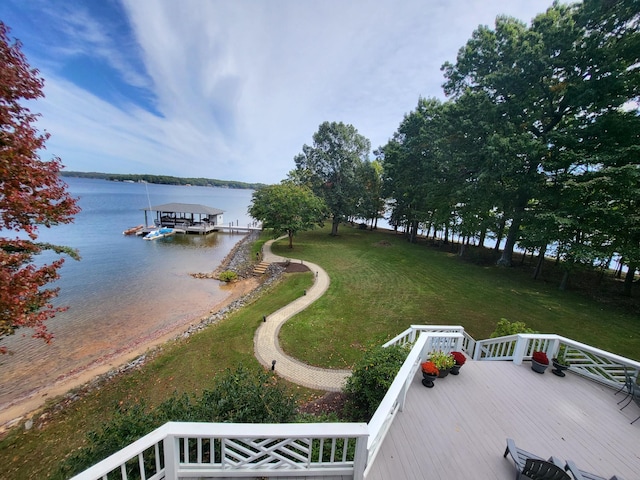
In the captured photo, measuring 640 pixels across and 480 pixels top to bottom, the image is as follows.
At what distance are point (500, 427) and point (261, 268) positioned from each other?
59.2ft

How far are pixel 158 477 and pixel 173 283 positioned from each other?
58.8ft

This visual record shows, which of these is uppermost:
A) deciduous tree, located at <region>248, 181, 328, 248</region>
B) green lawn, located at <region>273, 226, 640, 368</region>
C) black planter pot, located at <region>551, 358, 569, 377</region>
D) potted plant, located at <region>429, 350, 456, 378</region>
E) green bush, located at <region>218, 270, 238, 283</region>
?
deciduous tree, located at <region>248, 181, 328, 248</region>

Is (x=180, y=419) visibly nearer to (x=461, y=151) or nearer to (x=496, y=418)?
(x=496, y=418)

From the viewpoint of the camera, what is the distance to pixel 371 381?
5.25 metres

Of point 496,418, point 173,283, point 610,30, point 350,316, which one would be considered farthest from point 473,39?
point 173,283

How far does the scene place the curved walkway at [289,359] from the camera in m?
7.64

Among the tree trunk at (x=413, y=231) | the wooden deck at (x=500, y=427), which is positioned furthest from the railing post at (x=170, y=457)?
the tree trunk at (x=413, y=231)

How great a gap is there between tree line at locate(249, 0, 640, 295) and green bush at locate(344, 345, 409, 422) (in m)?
12.8

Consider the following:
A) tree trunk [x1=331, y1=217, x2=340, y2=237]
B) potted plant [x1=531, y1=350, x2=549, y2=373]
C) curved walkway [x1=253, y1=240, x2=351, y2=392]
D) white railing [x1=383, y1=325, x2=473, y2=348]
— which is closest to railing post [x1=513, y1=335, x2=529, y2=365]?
potted plant [x1=531, y1=350, x2=549, y2=373]

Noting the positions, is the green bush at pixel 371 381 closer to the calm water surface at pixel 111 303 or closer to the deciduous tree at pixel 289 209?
the calm water surface at pixel 111 303

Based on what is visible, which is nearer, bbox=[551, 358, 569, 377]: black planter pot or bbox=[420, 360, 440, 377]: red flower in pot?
bbox=[420, 360, 440, 377]: red flower in pot

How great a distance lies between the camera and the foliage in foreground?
10.5ft

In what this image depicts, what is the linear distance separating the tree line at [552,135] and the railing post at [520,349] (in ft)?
31.6

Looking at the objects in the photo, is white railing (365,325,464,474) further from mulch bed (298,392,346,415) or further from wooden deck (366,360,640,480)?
mulch bed (298,392,346,415)
